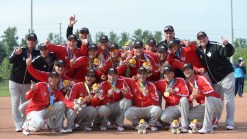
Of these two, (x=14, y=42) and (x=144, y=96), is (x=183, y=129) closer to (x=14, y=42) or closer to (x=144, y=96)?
(x=144, y=96)

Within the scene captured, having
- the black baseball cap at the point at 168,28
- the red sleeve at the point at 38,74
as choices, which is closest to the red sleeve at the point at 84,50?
the red sleeve at the point at 38,74

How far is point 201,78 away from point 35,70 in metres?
4.12

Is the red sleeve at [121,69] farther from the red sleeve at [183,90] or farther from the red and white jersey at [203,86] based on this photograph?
the red and white jersey at [203,86]

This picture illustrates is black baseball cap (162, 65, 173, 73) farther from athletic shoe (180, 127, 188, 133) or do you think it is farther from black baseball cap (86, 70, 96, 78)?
black baseball cap (86, 70, 96, 78)

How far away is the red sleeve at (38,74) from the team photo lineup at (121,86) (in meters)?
0.02

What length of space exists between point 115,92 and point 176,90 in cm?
158

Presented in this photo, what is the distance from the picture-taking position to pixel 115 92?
32.5 ft

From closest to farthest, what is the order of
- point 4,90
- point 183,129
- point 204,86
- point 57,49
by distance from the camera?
point 183,129 → point 204,86 → point 57,49 → point 4,90

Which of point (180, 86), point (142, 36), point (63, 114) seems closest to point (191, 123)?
point (180, 86)

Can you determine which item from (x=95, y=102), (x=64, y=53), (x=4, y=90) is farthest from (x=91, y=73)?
(x=4, y=90)

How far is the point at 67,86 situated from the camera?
980cm

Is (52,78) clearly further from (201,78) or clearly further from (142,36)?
(142,36)

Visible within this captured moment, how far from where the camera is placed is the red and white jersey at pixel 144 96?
9703 millimetres

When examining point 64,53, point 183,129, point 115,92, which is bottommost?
point 183,129
